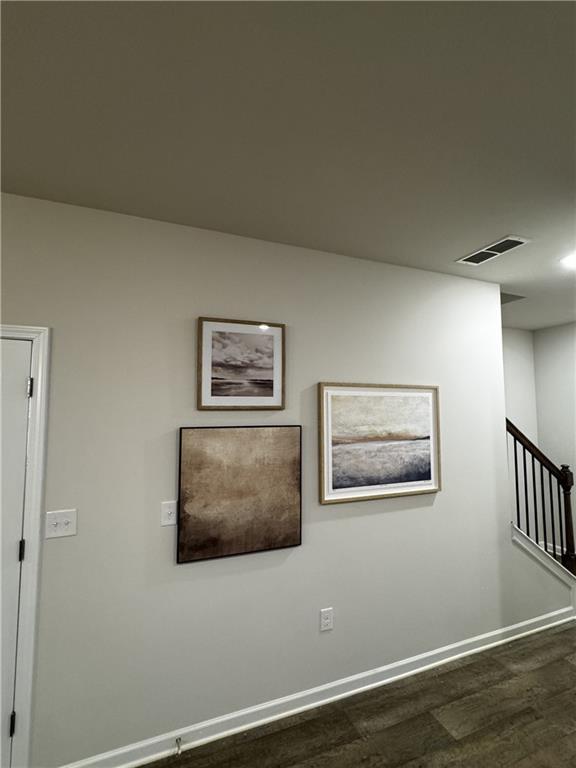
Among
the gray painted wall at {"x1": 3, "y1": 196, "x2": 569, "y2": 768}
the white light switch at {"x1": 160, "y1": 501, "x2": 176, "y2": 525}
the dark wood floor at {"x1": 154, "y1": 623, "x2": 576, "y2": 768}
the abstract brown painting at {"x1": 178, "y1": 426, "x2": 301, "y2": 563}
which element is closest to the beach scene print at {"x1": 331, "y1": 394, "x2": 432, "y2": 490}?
the gray painted wall at {"x1": 3, "y1": 196, "x2": 569, "y2": 768}

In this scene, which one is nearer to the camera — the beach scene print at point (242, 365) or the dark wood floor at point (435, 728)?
the dark wood floor at point (435, 728)

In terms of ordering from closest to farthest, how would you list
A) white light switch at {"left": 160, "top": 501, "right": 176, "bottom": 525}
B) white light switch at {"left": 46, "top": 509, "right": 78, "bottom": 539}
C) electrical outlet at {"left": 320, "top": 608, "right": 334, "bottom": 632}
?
white light switch at {"left": 46, "top": 509, "right": 78, "bottom": 539}
white light switch at {"left": 160, "top": 501, "right": 176, "bottom": 525}
electrical outlet at {"left": 320, "top": 608, "right": 334, "bottom": 632}

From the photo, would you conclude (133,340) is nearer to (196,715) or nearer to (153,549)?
(153,549)

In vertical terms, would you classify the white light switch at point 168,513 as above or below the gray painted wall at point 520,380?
below

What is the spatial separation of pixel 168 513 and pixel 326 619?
117 cm

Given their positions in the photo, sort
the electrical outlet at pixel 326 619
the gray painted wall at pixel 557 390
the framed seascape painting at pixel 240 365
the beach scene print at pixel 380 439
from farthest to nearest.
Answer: the gray painted wall at pixel 557 390, the beach scene print at pixel 380 439, the electrical outlet at pixel 326 619, the framed seascape painting at pixel 240 365

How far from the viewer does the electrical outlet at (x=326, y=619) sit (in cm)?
236

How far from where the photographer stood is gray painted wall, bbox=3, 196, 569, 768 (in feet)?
6.14

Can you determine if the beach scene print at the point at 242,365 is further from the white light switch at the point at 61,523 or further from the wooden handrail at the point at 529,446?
the wooden handrail at the point at 529,446

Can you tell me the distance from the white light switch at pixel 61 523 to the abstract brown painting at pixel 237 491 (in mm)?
494

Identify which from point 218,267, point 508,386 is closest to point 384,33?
point 218,267

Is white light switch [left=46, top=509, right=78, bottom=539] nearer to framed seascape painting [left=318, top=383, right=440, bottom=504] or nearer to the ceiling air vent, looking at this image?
framed seascape painting [left=318, top=383, right=440, bottom=504]

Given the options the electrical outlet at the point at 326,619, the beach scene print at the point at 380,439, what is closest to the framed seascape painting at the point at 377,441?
the beach scene print at the point at 380,439

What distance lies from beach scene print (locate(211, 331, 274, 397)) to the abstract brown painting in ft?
0.72
